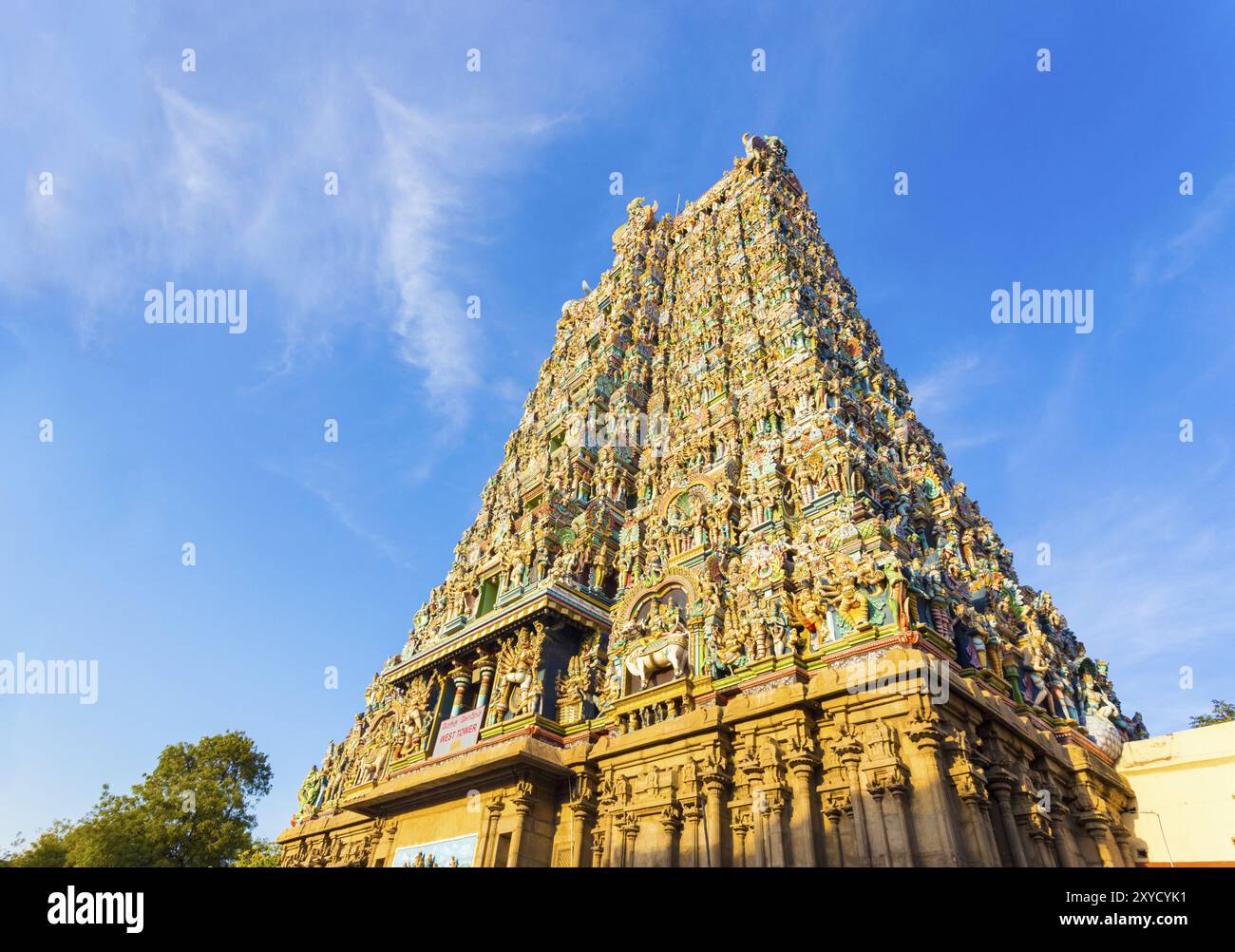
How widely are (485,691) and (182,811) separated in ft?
72.8

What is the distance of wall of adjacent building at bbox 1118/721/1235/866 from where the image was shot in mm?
14852

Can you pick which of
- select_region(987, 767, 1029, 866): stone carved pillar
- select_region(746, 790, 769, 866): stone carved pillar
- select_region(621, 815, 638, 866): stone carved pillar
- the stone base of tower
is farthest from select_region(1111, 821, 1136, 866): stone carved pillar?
select_region(621, 815, 638, 866): stone carved pillar

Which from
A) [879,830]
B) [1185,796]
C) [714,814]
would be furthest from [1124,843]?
[714,814]

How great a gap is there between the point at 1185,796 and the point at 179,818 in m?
37.3

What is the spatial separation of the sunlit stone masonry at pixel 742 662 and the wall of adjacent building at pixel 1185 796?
567mm

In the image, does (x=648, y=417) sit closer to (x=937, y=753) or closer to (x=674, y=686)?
(x=674, y=686)

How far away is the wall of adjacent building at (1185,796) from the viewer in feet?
48.7

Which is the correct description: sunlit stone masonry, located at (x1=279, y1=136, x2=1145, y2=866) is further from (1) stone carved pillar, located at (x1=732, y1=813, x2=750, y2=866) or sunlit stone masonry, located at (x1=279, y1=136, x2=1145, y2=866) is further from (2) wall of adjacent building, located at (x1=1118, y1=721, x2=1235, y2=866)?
(2) wall of adjacent building, located at (x1=1118, y1=721, x2=1235, y2=866)

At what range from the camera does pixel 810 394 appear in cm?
2091

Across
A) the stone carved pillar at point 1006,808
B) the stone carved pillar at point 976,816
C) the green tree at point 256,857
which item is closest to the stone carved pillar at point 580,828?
the stone carved pillar at point 976,816

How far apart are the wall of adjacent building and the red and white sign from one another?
51.5 feet
